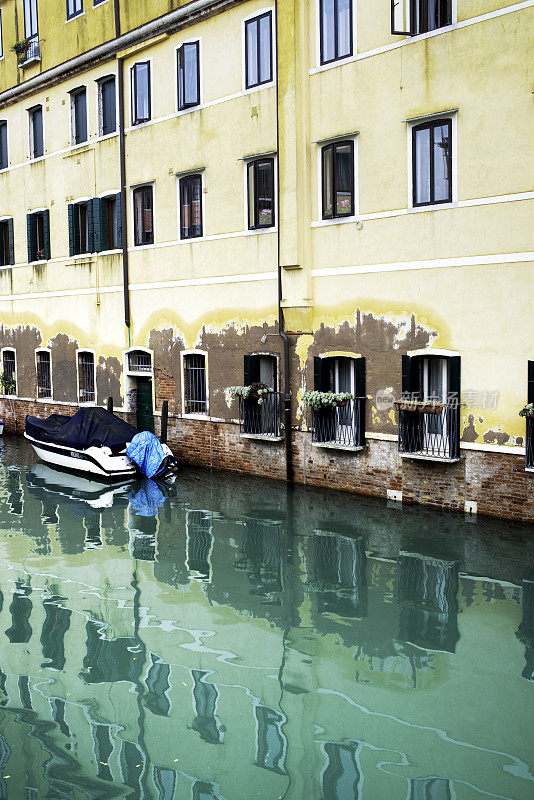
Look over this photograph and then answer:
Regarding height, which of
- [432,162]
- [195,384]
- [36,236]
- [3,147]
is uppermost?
[3,147]

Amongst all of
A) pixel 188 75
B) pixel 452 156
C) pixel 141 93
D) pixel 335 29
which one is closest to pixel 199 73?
pixel 188 75

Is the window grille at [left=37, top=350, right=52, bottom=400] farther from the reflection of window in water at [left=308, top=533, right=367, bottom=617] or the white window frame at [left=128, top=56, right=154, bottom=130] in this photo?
the reflection of window in water at [left=308, top=533, right=367, bottom=617]

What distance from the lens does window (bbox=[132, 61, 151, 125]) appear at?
16906 millimetres

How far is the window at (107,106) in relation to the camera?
59.1ft

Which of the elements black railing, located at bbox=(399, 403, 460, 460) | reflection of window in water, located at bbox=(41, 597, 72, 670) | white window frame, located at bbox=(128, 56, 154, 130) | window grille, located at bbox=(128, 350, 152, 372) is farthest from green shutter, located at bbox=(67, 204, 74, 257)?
reflection of window in water, located at bbox=(41, 597, 72, 670)

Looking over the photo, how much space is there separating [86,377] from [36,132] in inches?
246

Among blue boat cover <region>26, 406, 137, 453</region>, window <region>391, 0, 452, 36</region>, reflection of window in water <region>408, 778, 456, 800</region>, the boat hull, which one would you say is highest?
window <region>391, 0, 452, 36</region>

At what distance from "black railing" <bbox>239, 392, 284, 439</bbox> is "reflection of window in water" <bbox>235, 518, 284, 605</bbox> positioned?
253 cm

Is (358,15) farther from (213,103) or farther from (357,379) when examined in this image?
(357,379)

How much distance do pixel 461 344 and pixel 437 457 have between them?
1649 mm

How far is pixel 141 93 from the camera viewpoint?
672 inches

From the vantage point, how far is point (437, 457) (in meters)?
12.2

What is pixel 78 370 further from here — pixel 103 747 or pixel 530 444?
pixel 103 747

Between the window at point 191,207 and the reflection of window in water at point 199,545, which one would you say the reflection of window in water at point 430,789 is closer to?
the reflection of window in water at point 199,545
